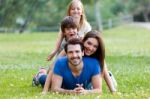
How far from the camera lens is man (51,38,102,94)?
9203mm

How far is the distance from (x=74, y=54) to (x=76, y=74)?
1.59ft

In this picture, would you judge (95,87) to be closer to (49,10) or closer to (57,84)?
(57,84)

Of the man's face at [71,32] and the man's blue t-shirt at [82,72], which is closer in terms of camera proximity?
the man's blue t-shirt at [82,72]

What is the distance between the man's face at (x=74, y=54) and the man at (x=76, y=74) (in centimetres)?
3

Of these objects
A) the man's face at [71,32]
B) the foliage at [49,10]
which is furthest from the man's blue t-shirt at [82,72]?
the foliage at [49,10]

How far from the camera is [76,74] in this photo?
9367 mm

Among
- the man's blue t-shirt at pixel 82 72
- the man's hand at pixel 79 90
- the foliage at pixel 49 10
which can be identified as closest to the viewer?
the man's hand at pixel 79 90

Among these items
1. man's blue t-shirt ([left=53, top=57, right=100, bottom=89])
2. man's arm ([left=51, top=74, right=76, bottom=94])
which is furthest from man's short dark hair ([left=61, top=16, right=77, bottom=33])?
man's arm ([left=51, top=74, right=76, bottom=94])

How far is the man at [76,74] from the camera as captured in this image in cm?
920

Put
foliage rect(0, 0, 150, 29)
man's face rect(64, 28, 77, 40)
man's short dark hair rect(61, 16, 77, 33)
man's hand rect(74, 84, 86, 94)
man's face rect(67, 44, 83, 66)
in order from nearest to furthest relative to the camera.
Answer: man's face rect(67, 44, 83, 66)
man's hand rect(74, 84, 86, 94)
man's short dark hair rect(61, 16, 77, 33)
man's face rect(64, 28, 77, 40)
foliage rect(0, 0, 150, 29)

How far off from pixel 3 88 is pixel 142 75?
157 inches

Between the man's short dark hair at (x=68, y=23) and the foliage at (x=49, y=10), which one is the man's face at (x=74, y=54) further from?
the foliage at (x=49, y=10)

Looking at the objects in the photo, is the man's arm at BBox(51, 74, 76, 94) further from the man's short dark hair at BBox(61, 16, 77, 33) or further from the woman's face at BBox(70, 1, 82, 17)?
the woman's face at BBox(70, 1, 82, 17)

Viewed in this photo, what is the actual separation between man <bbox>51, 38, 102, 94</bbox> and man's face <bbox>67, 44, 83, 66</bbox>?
3 cm
